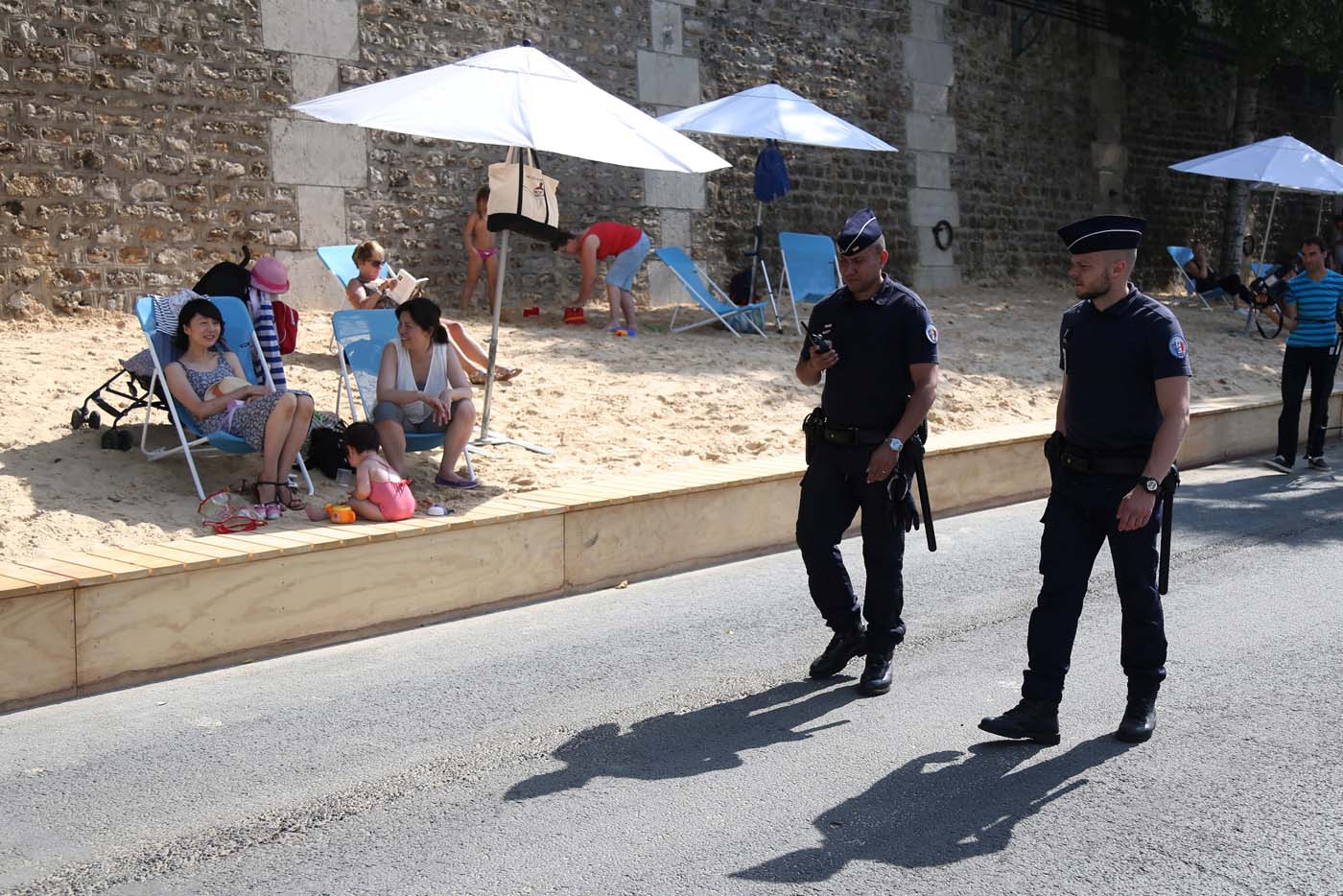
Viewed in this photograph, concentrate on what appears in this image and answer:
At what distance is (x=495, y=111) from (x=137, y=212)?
491 centimetres

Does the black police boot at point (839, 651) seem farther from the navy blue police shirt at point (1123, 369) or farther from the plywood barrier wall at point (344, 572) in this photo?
the plywood barrier wall at point (344, 572)

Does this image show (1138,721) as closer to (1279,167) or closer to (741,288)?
(741,288)

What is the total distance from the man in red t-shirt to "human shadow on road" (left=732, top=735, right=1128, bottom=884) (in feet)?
27.3

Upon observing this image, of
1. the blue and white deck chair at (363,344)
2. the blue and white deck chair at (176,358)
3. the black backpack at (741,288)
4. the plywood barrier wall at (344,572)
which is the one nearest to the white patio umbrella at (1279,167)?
the black backpack at (741,288)

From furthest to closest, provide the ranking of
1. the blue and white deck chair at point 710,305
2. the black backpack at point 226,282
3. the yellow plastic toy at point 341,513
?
1. the blue and white deck chair at point 710,305
2. the black backpack at point 226,282
3. the yellow plastic toy at point 341,513

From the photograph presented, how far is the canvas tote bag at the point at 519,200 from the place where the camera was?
8.23 m

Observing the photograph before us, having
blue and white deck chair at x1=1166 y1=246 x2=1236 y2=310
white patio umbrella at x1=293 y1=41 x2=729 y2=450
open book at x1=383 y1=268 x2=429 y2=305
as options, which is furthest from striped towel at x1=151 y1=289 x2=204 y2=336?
blue and white deck chair at x1=1166 y1=246 x2=1236 y2=310

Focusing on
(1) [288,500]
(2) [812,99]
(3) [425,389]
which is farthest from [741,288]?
(1) [288,500]

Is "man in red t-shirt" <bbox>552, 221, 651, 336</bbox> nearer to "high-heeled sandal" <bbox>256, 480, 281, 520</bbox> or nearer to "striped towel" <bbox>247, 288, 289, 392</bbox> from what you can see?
"striped towel" <bbox>247, 288, 289, 392</bbox>

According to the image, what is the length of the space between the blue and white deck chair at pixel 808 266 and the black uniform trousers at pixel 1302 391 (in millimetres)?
4570

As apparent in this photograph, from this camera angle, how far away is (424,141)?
12547mm

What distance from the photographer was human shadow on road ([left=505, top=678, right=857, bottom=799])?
13.6 feet

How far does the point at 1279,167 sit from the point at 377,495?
44.0 ft

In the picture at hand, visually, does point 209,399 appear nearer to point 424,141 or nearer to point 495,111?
point 495,111
